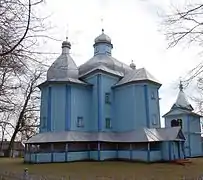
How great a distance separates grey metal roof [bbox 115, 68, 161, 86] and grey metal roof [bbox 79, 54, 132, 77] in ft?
5.77

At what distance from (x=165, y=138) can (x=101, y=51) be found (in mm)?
14629

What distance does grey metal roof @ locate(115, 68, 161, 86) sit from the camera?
103ft

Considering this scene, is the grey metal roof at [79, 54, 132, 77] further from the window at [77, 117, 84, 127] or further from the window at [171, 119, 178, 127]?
the window at [171, 119, 178, 127]

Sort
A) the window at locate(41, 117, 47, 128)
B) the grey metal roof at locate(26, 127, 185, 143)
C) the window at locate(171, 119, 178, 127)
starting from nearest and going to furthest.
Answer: the grey metal roof at locate(26, 127, 185, 143) → the window at locate(41, 117, 47, 128) → the window at locate(171, 119, 178, 127)

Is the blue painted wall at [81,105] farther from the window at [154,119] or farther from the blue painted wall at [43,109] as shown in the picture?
the window at [154,119]

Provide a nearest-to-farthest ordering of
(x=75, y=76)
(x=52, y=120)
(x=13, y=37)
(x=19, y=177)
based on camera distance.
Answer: (x=13, y=37) → (x=19, y=177) → (x=52, y=120) → (x=75, y=76)

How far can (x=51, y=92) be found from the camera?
103 feet

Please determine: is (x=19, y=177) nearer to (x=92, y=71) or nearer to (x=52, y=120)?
(x=52, y=120)

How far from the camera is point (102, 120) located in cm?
3109

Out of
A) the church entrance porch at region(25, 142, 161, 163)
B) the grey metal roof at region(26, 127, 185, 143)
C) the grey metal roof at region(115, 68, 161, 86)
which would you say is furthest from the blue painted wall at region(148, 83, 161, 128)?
the church entrance porch at region(25, 142, 161, 163)

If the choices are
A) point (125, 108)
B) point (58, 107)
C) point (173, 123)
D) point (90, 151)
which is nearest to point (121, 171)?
point (90, 151)

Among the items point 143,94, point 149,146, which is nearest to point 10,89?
point 149,146

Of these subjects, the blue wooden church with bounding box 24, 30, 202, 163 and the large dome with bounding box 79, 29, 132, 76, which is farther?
the large dome with bounding box 79, 29, 132, 76

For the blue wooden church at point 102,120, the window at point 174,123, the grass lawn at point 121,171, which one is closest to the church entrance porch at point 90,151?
the blue wooden church at point 102,120
